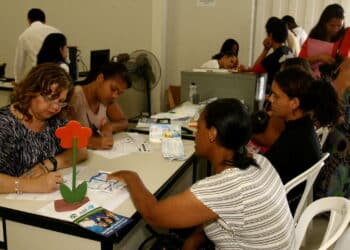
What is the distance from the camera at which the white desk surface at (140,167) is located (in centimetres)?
142

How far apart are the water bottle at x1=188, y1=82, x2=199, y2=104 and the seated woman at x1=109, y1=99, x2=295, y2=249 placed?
2182 millimetres

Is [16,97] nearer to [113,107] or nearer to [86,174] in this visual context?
[86,174]

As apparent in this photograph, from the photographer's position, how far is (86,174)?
5.62 feet

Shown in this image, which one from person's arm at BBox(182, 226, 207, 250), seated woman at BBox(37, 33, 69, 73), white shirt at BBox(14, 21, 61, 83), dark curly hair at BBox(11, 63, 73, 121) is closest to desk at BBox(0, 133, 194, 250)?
person's arm at BBox(182, 226, 207, 250)

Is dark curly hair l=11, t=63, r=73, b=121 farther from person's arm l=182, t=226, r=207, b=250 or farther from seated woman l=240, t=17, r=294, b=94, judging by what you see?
seated woman l=240, t=17, r=294, b=94

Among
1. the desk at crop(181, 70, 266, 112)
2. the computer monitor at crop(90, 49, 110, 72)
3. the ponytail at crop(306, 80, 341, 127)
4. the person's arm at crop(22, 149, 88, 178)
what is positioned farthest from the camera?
the computer monitor at crop(90, 49, 110, 72)

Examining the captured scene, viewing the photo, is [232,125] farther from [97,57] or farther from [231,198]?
[97,57]

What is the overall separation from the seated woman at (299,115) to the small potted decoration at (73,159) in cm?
81

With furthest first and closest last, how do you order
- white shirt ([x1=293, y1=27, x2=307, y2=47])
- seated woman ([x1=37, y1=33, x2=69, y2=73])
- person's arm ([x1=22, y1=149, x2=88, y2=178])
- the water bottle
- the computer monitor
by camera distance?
the computer monitor
white shirt ([x1=293, y1=27, x2=307, y2=47])
seated woman ([x1=37, y1=33, x2=69, y2=73])
the water bottle
person's arm ([x1=22, y1=149, x2=88, y2=178])

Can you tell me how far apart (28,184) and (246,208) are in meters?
0.85

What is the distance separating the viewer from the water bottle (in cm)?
346

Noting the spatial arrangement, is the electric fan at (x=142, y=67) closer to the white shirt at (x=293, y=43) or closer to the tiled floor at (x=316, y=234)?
the white shirt at (x=293, y=43)

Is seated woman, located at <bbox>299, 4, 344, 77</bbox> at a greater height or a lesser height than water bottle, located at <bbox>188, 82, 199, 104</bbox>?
greater

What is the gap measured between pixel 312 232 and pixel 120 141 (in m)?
1.38
